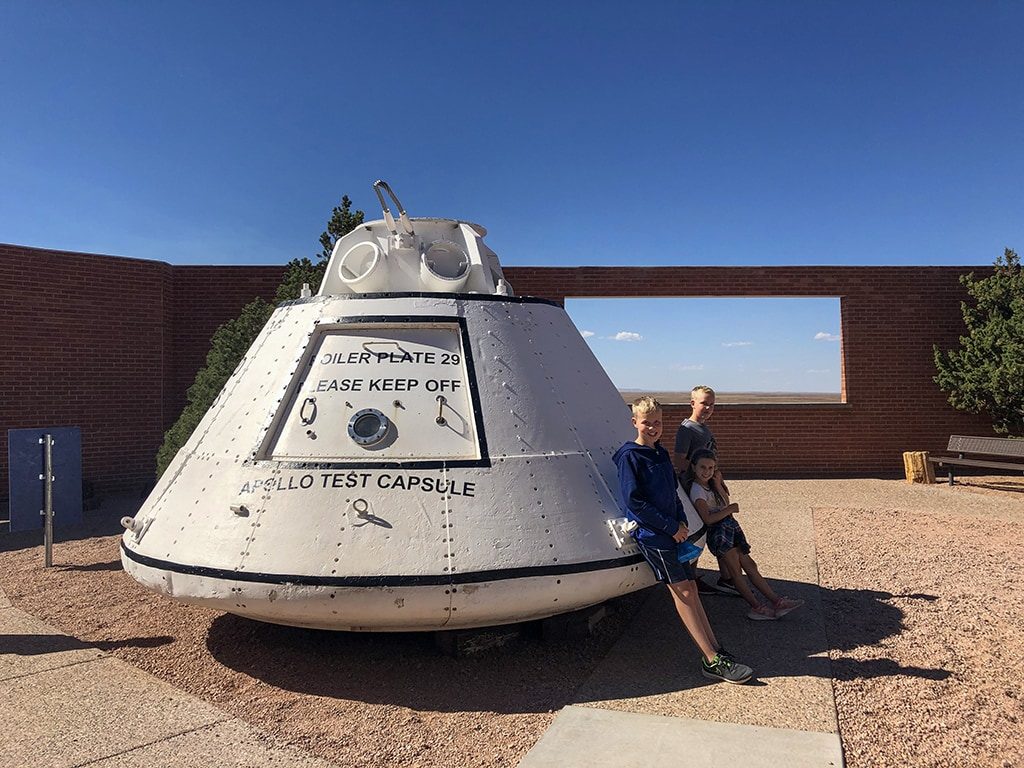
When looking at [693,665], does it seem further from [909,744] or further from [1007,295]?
[1007,295]

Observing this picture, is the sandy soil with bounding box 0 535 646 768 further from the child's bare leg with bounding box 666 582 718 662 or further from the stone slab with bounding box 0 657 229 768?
the child's bare leg with bounding box 666 582 718 662

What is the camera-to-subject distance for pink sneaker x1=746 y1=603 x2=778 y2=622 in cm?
435

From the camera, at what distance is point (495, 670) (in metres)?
3.51

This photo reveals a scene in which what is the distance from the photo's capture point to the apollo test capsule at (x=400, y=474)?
10.2 feet

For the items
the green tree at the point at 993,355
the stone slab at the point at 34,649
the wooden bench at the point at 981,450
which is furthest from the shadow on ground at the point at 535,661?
the green tree at the point at 993,355

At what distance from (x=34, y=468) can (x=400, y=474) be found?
17.1ft

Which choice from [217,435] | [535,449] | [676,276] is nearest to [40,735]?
[217,435]

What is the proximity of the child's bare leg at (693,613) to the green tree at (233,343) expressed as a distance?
568 centimetres

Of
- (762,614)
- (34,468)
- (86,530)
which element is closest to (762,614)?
(762,614)

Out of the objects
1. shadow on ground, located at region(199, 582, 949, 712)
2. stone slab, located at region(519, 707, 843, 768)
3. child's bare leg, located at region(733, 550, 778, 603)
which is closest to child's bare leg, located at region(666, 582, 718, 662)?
shadow on ground, located at region(199, 582, 949, 712)

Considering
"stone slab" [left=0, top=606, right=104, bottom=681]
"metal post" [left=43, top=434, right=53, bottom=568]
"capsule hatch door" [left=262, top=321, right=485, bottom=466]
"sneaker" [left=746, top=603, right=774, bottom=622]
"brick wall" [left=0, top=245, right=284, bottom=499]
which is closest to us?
"capsule hatch door" [left=262, top=321, right=485, bottom=466]

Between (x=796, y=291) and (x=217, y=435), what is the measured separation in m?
9.83

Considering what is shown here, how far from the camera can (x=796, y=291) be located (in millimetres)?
11336

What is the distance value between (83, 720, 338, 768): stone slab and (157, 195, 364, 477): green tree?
528 centimetres
